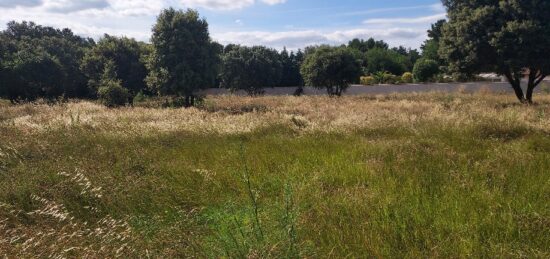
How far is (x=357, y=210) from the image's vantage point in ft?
13.8

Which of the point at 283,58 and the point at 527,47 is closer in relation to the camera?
the point at 527,47

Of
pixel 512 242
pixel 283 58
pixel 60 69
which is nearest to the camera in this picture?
pixel 512 242

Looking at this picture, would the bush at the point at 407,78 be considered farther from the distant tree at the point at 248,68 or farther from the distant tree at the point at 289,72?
the distant tree at the point at 248,68

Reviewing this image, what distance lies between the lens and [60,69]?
121 feet

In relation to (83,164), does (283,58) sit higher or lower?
higher

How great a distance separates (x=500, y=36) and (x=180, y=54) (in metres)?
17.4

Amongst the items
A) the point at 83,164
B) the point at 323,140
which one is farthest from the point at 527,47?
the point at 83,164

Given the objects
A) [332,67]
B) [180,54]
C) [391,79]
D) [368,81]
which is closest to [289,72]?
[368,81]

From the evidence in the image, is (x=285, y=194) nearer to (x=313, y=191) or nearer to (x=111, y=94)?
(x=313, y=191)

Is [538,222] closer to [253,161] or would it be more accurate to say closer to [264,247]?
[264,247]

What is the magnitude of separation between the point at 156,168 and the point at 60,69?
35.9 m

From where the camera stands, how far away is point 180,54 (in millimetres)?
24609

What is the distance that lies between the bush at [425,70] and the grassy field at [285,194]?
34879 millimetres

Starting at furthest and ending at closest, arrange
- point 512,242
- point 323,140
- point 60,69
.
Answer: point 60,69 → point 323,140 → point 512,242
